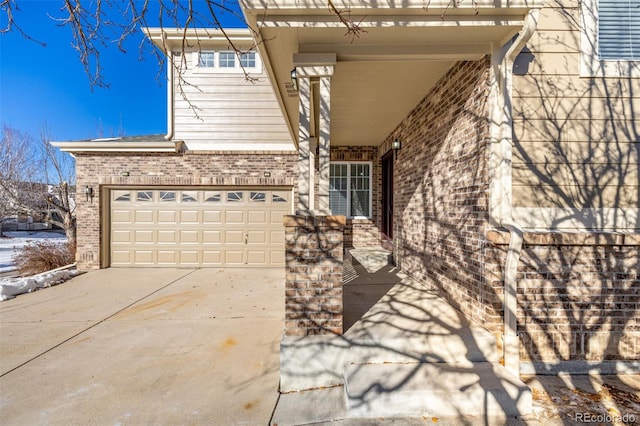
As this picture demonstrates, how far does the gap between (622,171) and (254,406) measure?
3989 mm

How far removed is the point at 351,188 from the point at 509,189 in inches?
190

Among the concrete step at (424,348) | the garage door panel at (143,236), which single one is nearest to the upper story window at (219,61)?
the garage door panel at (143,236)

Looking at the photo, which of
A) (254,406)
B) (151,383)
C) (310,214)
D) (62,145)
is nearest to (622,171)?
(310,214)

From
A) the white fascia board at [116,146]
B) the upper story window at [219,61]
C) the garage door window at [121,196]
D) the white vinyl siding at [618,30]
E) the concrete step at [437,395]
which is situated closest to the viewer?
the concrete step at [437,395]

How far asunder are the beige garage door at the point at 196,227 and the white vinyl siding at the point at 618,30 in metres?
6.01

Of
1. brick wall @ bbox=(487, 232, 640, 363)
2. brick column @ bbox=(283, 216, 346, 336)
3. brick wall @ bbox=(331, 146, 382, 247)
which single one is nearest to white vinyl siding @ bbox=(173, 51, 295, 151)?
brick wall @ bbox=(331, 146, 382, 247)

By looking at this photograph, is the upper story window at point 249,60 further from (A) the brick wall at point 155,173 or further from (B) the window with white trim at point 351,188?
(B) the window with white trim at point 351,188

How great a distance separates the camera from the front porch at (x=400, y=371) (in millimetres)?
2090

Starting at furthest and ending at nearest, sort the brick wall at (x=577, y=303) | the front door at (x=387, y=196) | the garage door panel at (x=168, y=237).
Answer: the garage door panel at (x=168, y=237)
the front door at (x=387, y=196)
the brick wall at (x=577, y=303)

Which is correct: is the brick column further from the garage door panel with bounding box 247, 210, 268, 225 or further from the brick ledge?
the garage door panel with bounding box 247, 210, 268, 225

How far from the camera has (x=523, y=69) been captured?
2.79m

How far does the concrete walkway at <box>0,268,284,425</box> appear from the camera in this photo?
227 cm

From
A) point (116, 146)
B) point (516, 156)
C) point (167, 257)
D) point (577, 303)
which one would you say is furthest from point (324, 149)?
point (116, 146)

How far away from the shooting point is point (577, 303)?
265 cm
